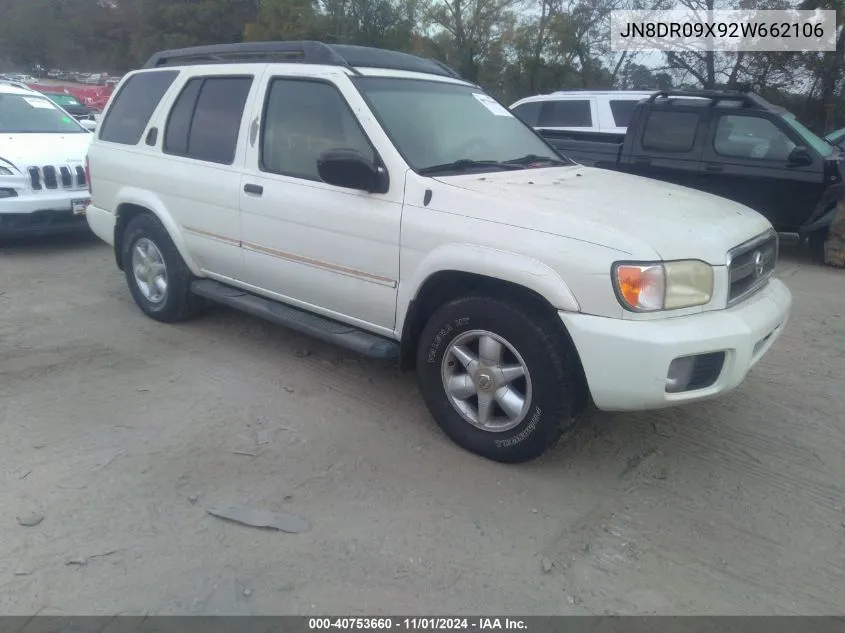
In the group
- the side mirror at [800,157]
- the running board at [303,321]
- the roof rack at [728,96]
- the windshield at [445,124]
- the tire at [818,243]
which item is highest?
the roof rack at [728,96]

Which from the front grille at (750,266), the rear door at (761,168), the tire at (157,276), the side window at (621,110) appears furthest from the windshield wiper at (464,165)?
the side window at (621,110)

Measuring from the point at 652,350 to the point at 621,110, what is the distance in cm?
856

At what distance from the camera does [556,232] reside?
3090 millimetres

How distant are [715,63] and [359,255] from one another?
2006cm

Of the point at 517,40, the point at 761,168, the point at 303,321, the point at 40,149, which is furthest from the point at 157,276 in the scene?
the point at 517,40

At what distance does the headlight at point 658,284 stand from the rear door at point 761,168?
18.3ft

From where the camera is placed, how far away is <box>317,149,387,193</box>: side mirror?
11.5 ft

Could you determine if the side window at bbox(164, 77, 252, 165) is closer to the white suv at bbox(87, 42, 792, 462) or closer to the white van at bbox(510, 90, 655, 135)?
the white suv at bbox(87, 42, 792, 462)

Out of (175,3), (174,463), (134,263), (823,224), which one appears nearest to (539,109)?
(823,224)

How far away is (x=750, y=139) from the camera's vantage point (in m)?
8.05

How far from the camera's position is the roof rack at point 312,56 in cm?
421

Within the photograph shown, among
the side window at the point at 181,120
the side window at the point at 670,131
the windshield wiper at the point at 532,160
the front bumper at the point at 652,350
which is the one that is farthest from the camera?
the side window at the point at 670,131

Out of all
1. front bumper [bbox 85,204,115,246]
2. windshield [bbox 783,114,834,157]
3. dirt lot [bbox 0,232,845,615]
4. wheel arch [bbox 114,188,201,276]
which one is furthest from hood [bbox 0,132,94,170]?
windshield [bbox 783,114,834,157]
